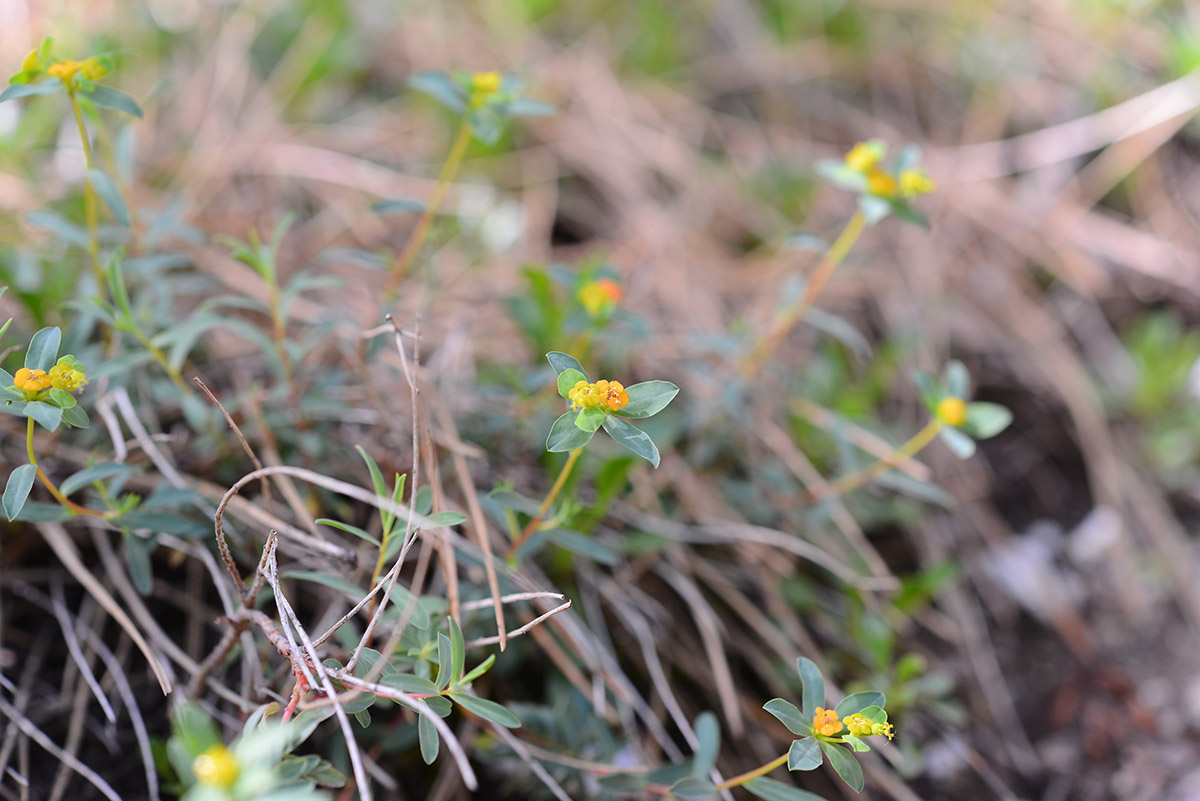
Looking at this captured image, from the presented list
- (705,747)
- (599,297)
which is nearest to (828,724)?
(705,747)

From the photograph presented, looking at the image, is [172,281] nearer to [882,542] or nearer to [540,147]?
[540,147]

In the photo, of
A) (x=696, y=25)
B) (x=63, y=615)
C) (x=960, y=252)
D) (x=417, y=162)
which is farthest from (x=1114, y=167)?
(x=63, y=615)

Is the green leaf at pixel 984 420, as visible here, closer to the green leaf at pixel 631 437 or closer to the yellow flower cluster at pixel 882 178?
the yellow flower cluster at pixel 882 178

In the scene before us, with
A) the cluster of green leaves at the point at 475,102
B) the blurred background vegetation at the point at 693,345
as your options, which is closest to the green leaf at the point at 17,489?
the blurred background vegetation at the point at 693,345

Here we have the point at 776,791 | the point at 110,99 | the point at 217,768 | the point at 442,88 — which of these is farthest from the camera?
the point at 442,88

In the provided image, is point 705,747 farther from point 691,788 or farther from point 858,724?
point 858,724

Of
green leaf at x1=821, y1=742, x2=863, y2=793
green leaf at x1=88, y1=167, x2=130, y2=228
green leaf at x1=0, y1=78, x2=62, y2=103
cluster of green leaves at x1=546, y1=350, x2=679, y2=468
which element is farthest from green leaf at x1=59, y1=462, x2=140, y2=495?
green leaf at x1=821, y1=742, x2=863, y2=793
